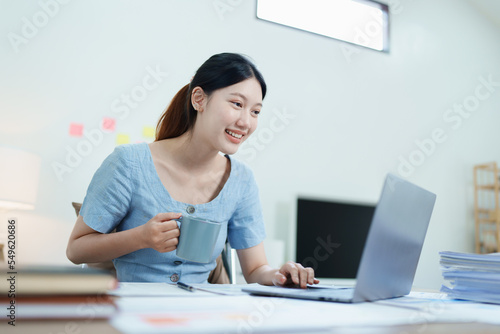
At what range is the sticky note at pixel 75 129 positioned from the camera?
106 inches

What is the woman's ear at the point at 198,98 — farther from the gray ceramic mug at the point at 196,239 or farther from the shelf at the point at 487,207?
the shelf at the point at 487,207

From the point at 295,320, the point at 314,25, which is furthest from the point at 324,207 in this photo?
the point at 295,320

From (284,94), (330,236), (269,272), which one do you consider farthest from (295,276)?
(284,94)

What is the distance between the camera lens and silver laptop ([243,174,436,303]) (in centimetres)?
58

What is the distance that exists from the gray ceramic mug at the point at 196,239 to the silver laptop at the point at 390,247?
0.13 metres

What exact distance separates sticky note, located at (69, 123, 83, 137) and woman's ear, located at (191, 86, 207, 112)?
167 cm

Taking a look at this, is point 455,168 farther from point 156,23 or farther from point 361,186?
point 156,23

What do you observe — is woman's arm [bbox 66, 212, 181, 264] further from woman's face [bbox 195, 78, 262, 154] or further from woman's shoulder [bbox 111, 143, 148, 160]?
woman's face [bbox 195, 78, 262, 154]

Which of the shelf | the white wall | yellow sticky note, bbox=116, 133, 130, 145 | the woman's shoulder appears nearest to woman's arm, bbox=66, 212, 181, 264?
the woman's shoulder

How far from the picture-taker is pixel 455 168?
161 inches

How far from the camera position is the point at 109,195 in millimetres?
1073

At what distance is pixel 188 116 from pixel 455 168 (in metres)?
3.49

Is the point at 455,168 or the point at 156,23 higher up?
the point at 156,23

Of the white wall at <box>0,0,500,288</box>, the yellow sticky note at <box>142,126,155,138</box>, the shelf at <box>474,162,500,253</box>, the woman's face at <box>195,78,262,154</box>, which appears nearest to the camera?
the woman's face at <box>195,78,262,154</box>
